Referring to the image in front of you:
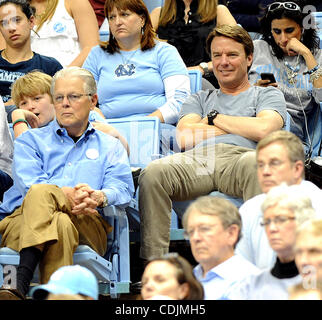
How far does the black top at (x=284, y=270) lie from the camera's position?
5.99 feet

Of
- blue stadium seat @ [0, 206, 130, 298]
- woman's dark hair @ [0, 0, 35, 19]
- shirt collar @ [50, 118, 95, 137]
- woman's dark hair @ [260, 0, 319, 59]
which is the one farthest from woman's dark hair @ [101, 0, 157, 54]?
blue stadium seat @ [0, 206, 130, 298]

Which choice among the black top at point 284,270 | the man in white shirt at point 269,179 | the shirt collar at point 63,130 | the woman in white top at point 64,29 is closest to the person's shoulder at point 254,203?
the man in white shirt at point 269,179

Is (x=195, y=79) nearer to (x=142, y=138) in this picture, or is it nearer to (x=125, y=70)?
(x=125, y=70)

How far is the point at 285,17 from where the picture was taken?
354cm

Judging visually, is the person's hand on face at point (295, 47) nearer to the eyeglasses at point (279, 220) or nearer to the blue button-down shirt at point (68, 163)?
the blue button-down shirt at point (68, 163)

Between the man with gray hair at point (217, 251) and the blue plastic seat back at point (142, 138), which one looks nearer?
the man with gray hair at point (217, 251)

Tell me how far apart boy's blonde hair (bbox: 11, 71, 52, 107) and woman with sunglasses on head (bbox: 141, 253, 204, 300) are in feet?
4.94

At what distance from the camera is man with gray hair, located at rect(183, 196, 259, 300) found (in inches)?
76.7

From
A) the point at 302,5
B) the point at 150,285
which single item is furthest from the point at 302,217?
the point at 302,5

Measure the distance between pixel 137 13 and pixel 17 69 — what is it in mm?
625

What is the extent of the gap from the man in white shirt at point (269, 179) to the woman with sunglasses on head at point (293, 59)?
1358mm

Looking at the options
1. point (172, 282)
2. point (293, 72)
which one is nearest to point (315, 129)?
point (293, 72)

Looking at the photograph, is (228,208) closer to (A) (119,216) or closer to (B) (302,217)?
(B) (302,217)
